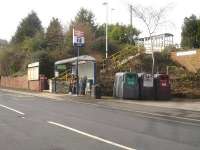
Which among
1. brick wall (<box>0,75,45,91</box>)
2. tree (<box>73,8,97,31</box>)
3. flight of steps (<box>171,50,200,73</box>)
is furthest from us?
tree (<box>73,8,97,31</box>)

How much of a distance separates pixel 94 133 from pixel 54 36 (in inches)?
2315

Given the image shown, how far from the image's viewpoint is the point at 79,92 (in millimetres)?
40625

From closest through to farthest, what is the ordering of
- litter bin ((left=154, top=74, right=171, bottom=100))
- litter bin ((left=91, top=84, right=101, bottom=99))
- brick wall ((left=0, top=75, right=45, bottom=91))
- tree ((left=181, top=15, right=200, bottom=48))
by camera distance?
litter bin ((left=154, top=74, right=171, bottom=100)) → litter bin ((left=91, top=84, right=101, bottom=99)) → brick wall ((left=0, top=75, right=45, bottom=91)) → tree ((left=181, top=15, right=200, bottom=48))

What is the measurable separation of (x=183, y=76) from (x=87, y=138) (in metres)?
23.3

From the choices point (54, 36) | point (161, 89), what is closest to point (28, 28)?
point (54, 36)

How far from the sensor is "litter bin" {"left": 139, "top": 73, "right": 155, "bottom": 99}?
33656 millimetres

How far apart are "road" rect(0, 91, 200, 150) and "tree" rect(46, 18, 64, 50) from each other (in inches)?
1908

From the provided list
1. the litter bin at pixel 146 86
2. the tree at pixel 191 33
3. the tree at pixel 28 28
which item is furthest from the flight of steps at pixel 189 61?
the tree at pixel 28 28

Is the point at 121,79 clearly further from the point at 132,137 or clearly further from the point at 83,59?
the point at 132,137

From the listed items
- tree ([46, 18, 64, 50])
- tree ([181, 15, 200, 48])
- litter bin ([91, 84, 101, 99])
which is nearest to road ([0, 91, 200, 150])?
litter bin ([91, 84, 101, 99])

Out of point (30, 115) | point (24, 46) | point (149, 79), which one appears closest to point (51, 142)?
point (30, 115)

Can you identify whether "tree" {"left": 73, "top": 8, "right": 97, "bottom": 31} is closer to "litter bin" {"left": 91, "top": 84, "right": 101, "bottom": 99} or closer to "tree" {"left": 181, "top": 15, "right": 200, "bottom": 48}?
Answer: "tree" {"left": 181, "top": 15, "right": 200, "bottom": 48}

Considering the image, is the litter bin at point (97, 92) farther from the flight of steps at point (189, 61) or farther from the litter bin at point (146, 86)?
the flight of steps at point (189, 61)

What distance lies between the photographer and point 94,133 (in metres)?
Answer: 14.7
